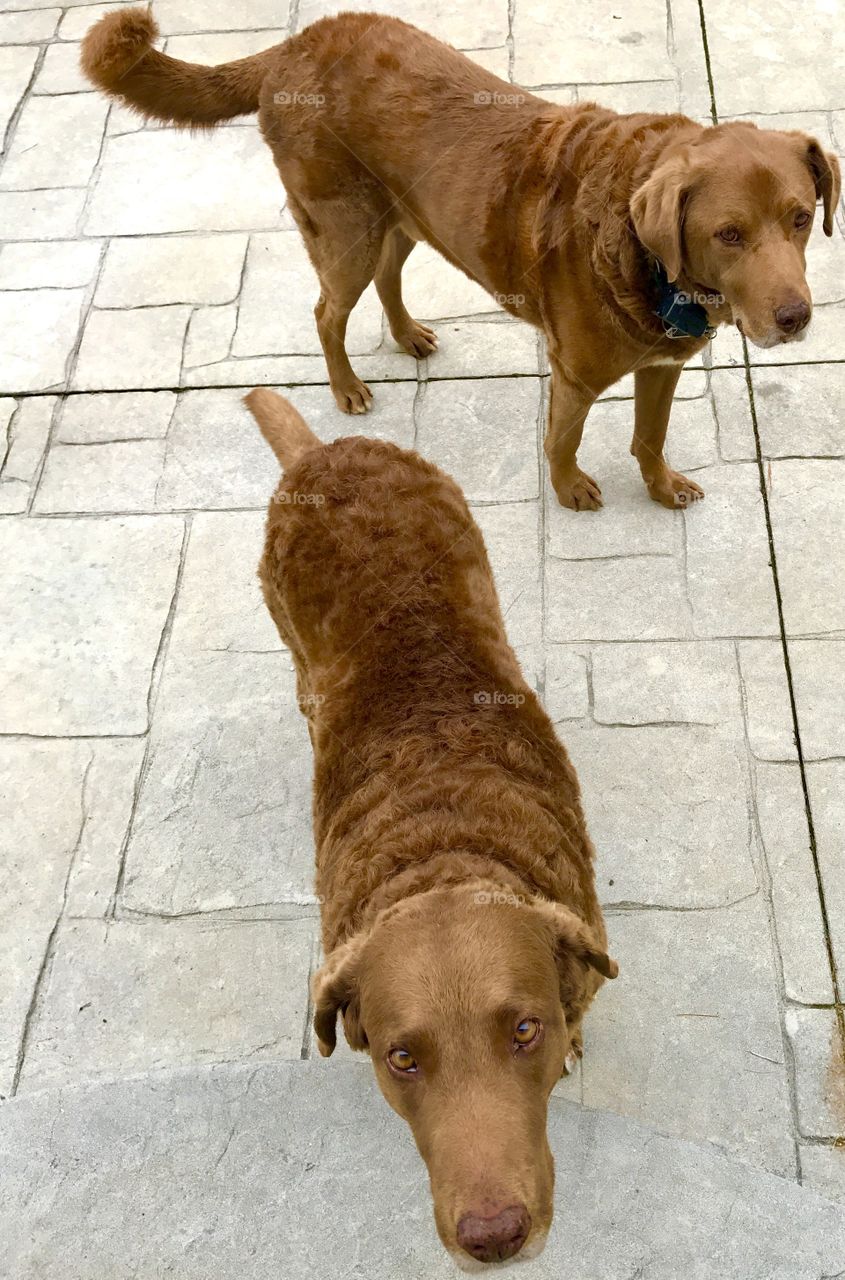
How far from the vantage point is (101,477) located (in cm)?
491

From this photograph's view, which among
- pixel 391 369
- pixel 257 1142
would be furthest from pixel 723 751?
pixel 391 369

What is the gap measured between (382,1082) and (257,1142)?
43.3 inches

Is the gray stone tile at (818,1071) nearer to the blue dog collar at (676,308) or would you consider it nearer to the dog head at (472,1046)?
the dog head at (472,1046)

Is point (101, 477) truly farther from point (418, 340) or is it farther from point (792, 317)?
point (792, 317)

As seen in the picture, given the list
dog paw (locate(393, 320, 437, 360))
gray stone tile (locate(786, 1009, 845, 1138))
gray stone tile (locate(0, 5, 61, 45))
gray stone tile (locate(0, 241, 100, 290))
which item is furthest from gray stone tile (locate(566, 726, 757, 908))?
gray stone tile (locate(0, 5, 61, 45))

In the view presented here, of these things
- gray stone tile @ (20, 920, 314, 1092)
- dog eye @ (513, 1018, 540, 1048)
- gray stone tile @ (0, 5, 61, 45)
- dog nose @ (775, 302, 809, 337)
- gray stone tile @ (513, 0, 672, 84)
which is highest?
dog nose @ (775, 302, 809, 337)

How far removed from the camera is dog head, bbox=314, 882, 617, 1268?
206cm

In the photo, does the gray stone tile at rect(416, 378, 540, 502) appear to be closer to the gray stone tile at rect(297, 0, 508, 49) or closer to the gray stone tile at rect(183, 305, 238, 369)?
the gray stone tile at rect(183, 305, 238, 369)

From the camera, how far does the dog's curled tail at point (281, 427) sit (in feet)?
12.1

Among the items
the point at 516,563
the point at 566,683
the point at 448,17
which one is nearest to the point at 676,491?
the point at 516,563

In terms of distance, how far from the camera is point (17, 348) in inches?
213

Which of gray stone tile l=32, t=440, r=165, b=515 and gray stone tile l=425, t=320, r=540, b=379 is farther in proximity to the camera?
gray stone tile l=425, t=320, r=540, b=379

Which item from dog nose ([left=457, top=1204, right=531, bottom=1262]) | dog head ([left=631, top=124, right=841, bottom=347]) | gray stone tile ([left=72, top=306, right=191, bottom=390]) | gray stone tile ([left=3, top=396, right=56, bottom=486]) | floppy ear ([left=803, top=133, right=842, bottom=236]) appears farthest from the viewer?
gray stone tile ([left=72, top=306, right=191, bottom=390])

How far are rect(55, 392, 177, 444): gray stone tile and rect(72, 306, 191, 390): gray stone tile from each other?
72 mm
